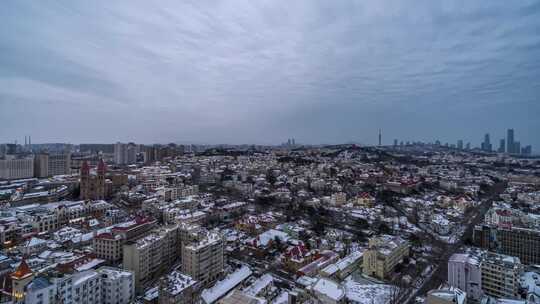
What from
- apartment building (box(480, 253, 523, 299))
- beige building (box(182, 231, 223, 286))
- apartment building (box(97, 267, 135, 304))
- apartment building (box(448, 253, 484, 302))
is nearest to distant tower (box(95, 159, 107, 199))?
beige building (box(182, 231, 223, 286))

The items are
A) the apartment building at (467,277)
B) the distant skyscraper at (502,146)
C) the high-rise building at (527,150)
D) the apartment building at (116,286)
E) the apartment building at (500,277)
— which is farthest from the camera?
the distant skyscraper at (502,146)

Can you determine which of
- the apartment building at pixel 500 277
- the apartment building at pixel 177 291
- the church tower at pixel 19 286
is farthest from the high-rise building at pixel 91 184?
the apartment building at pixel 500 277

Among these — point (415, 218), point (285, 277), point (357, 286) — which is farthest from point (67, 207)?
point (415, 218)

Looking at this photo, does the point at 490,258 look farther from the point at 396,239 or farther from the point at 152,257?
the point at 152,257

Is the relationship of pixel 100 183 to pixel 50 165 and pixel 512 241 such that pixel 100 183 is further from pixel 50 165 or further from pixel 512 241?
pixel 512 241

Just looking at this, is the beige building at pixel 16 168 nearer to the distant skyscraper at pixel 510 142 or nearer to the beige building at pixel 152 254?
the beige building at pixel 152 254

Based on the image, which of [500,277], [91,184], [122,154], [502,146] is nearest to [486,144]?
[502,146]
